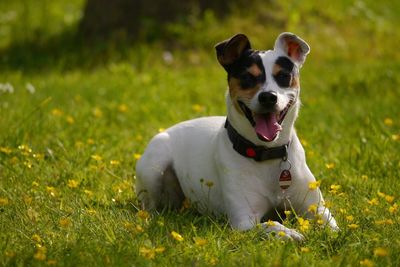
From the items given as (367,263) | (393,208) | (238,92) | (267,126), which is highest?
(238,92)

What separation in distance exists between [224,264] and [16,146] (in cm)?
285

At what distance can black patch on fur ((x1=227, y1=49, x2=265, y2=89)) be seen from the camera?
4.34 meters

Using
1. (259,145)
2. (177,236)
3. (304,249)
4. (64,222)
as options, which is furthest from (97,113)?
(304,249)

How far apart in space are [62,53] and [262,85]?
235 inches

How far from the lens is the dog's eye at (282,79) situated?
14.3 feet

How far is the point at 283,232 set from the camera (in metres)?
3.88

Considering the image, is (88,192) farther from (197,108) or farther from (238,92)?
(197,108)

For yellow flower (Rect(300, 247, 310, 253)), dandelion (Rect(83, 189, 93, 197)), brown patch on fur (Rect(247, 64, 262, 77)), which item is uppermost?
brown patch on fur (Rect(247, 64, 262, 77))

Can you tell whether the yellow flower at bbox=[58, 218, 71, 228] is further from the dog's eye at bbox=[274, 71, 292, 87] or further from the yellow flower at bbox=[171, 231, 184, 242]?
the dog's eye at bbox=[274, 71, 292, 87]

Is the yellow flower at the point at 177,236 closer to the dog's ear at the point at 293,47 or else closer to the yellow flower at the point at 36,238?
the yellow flower at the point at 36,238

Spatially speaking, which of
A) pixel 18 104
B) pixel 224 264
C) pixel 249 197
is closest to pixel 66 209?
pixel 249 197

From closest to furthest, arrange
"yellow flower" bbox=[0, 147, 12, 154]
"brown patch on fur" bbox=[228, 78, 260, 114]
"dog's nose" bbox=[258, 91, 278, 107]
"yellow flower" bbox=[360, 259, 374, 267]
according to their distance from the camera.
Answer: "yellow flower" bbox=[360, 259, 374, 267]
"dog's nose" bbox=[258, 91, 278, 107]
"brown patch on fur" bbox=[228, 78, 260, 114]
"yellow flower" bbox=[0, 147, 12, 154]

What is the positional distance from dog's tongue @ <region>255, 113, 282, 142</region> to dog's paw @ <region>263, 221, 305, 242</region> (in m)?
0.52

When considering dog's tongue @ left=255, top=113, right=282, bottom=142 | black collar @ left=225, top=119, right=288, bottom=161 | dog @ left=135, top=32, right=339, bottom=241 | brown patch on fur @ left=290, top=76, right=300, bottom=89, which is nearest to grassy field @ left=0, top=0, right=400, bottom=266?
dog @ left=135, top=32, right=339, bottom=241
